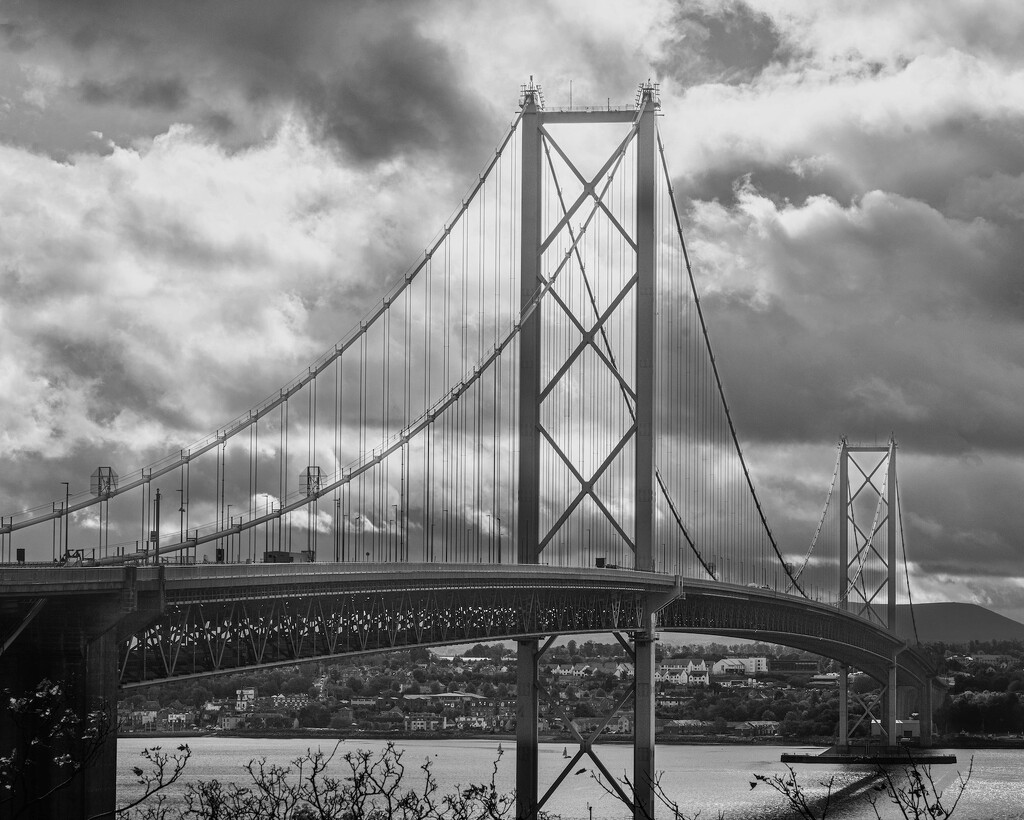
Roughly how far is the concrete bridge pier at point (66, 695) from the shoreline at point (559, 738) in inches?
3274

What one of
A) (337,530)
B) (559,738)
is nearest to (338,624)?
(337,530)

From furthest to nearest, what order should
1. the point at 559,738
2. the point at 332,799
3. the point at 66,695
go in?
the point at 559,738 → the point at 66,695 → the point at 332,799

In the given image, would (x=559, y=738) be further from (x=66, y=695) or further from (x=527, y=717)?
(x=66, y=695)

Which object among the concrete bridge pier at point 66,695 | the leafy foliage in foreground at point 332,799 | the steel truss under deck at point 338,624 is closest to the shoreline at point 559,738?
the leafy foliage in foreground at point 332,799

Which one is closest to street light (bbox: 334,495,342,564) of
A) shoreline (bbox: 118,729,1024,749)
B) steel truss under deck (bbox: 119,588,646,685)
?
steel truss under deck (bbox: 119,588,646,685)

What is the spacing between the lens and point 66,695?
23.2 meters

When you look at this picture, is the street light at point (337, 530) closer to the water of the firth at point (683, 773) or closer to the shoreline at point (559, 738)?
the water of the firth at point (683, 773)

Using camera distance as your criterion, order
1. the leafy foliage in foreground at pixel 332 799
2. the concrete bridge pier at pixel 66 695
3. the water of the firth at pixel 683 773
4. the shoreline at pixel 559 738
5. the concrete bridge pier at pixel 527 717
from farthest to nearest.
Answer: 1. the shoreline at pixel 559 738
2. the water of the firth at pixel 683 773
3. the concrete bridge pier at pixel 527 717
4. the concrete bridge pier at pixel 66 695
5. the leafy foliage in foreground at pixel 332 799

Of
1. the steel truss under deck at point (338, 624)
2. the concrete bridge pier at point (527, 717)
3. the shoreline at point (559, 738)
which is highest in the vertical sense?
the steel truss under deck at point (338, 624)

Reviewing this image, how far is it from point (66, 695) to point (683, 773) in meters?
57.4

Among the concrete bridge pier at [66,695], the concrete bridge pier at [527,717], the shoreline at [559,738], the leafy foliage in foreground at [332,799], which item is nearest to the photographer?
Result: the leafy foliage in foreground at [332,799]

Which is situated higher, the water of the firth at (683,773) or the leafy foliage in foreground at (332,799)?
the leafy foliage in foreground at (332,799)

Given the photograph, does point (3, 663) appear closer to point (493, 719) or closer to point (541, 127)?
point (541, 127)

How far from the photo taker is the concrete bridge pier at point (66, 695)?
2280cm
